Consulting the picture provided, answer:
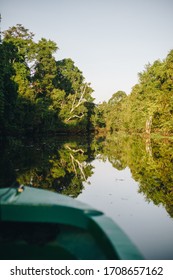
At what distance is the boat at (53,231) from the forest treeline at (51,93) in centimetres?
2303

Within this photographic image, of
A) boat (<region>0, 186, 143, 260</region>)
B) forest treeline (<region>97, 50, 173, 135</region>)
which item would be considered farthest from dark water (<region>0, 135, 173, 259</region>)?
forest treeline (<region>97, 50, 173, 135</region>)

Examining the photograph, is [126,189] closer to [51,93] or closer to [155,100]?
[51,93]

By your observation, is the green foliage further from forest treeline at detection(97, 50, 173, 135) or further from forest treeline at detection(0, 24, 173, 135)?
forest treeline at detection(97, 50, 173, 135)

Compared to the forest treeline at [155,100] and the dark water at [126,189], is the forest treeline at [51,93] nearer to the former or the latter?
the forest treeline at [155,100]

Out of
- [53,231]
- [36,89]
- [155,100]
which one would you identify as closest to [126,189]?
[53,231]

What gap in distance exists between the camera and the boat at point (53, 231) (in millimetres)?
3133

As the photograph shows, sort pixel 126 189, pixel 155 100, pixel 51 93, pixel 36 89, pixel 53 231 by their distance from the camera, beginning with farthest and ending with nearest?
pixel 155 100 → pixel 51 93 → pixel 36 89 → pixel 126 189 → pixel 53 231

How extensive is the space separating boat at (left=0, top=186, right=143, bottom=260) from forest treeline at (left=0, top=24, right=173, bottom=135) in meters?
23.0

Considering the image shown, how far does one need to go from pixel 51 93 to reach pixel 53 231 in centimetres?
4231

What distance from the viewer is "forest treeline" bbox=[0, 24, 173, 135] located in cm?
3174

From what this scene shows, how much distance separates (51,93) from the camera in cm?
4500

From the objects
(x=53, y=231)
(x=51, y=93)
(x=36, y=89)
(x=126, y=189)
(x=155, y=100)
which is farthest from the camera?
(x=155, y=100)

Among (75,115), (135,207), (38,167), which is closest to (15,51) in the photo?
(75,115)
